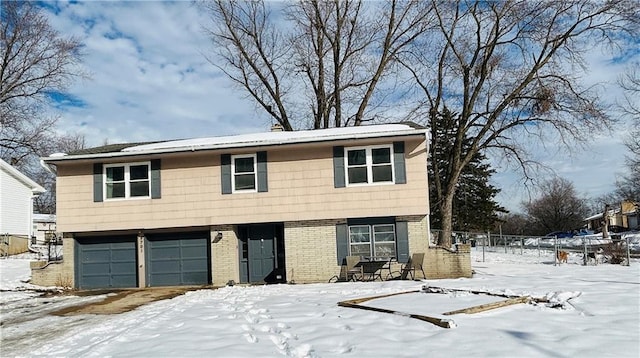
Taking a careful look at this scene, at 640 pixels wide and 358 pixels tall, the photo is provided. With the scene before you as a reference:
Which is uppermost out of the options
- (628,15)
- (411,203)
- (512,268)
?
(628,15)

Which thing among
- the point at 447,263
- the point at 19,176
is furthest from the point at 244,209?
the point at 19,176

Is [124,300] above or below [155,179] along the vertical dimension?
below

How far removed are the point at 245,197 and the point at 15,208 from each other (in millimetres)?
20380

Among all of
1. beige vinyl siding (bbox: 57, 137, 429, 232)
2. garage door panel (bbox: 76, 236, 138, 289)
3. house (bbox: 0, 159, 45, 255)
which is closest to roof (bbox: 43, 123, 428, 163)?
beige vinyl siding (bbox: 57, 137, 429, 232)

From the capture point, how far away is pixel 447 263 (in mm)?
16375

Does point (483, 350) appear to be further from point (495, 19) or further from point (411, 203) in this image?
point (495, 19)

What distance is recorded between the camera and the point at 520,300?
32.5 feet

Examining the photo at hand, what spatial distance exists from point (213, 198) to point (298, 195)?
2731mm

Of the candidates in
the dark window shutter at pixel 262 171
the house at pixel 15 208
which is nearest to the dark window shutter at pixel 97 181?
the dark window shutter at pixel 262 171

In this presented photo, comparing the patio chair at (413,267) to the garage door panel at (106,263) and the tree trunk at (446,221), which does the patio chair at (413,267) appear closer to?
the tree trunk at (446,221)

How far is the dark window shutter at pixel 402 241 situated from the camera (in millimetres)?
16391

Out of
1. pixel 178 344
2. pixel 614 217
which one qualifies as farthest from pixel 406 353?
pixel 614 217

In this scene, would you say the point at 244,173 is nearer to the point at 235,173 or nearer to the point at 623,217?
the point at 235,173

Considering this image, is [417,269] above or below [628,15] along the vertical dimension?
below
